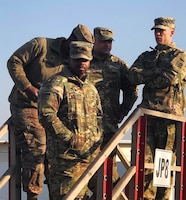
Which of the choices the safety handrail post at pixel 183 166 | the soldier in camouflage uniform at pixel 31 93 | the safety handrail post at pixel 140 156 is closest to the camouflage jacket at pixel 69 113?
the safety handrail post at pixel 140 156

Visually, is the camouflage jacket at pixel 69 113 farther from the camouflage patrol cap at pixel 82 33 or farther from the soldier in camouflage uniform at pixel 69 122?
the camouflage patrol cap at pixel 82 33

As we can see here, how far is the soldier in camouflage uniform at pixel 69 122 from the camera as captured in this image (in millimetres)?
4781

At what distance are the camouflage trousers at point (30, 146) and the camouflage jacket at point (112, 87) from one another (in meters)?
0.71

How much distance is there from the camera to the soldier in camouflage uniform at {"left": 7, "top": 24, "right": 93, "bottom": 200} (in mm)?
5840

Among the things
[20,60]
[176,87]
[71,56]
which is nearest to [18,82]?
[20,60]

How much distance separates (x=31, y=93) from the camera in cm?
581

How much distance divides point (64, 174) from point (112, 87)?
1603 mm

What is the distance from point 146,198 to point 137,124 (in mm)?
954

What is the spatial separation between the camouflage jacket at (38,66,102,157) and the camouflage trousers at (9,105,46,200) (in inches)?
37.7

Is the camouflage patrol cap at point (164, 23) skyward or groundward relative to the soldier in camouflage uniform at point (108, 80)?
skyward

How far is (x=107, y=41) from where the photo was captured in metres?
6.22

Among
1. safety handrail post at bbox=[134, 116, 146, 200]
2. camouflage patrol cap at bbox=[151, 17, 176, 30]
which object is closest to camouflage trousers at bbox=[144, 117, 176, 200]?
safety handrail post at bbox=[134, 116, 146, 200]

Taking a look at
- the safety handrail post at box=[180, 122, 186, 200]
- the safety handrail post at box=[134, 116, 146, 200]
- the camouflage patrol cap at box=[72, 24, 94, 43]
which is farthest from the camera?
the safety handrail post at box=[180, 122, 186, 200]

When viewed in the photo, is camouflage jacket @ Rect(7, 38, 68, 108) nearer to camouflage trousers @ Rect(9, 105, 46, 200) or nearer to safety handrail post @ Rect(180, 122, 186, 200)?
camouflage trousers @ Rect(9, 105, 46, 200)
